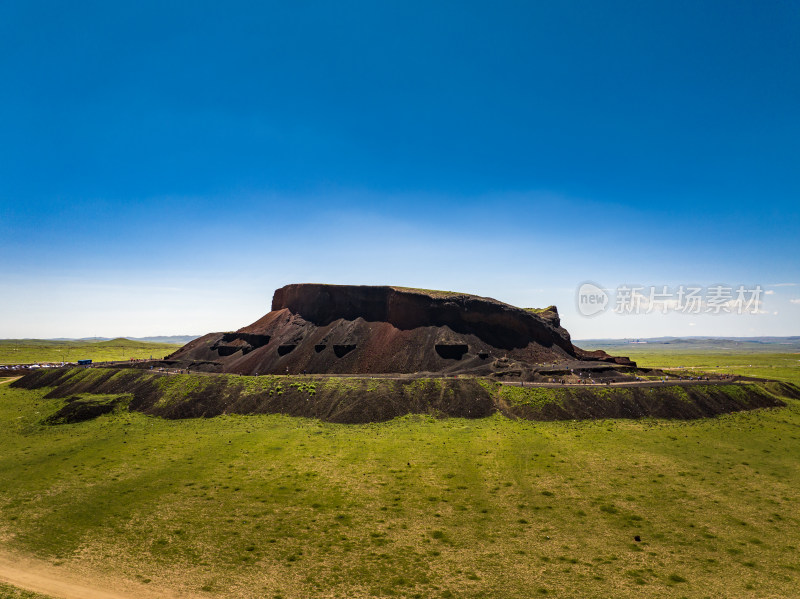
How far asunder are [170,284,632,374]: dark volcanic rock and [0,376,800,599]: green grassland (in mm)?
30579

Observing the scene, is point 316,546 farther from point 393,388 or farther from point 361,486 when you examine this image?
point 393,388

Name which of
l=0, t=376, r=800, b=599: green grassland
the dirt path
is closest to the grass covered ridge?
l=0, t=376, r=800, b=599: green grassland

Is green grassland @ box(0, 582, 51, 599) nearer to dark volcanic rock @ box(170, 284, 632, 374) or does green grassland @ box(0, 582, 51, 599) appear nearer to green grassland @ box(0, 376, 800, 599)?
green grassland @ box(0, 376, 800, 599)

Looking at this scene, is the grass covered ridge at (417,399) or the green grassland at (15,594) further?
the grass covered ridge at (417,399)

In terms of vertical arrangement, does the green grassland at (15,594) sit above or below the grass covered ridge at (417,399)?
below

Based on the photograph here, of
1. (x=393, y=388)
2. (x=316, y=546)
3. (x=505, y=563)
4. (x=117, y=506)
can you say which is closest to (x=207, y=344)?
(x=393, y=388)

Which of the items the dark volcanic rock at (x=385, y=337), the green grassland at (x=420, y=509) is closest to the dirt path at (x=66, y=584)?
the green grassland at (x=420, y=509)

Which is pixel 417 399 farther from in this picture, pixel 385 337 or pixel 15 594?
pixel 15 594

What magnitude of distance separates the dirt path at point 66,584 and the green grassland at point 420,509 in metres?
0.71

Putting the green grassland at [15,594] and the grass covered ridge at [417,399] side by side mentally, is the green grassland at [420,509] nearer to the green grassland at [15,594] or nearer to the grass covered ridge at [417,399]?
the green grassland at [15,594]

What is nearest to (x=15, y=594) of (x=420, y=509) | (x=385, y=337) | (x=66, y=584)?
(x=66, y=584)

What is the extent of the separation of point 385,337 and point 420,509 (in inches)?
2263

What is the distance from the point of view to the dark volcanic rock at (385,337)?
7862 cm

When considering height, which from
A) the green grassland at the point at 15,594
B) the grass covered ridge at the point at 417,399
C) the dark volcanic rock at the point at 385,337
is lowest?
the green grassland at the point at 15,594
